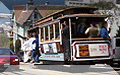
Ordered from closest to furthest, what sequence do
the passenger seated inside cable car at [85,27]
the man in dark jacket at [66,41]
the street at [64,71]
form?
the street at [64,71] → the man in dark jacket at [66,41] → the passenger seated inside cable car at [85,27]

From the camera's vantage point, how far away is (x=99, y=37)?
1150 centimetres

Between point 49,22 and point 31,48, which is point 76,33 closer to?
point 49,22

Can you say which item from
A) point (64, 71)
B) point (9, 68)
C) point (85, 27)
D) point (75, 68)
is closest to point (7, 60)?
point (9, 68)

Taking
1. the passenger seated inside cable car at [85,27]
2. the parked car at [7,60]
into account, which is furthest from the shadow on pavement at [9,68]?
the passenger seated inside cable car at [85,27]

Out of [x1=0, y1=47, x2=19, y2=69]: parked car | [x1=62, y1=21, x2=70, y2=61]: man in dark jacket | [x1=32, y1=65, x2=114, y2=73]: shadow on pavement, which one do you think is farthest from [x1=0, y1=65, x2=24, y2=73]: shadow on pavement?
[x1=62, y1=21, x2=70, y2=61]: man in dark jacket

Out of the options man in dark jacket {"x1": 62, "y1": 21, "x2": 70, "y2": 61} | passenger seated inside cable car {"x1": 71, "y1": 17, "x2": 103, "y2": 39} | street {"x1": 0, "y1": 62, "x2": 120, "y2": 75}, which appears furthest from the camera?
passenger seated inside cable car {"x1": 71, "y1": 17, "x2": 103, "y2": 39}

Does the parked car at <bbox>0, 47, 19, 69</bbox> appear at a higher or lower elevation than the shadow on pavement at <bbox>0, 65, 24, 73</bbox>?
higher

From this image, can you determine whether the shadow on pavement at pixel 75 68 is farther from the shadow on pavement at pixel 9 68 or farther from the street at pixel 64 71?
the shadow on pavement at pixel 9 68

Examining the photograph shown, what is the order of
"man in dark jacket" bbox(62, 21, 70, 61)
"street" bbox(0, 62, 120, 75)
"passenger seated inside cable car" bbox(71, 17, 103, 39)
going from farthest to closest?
"passenger seated inside cable car" bbox(71, 17, 103, 39) → "man in dark jacket" bbox(62, 21, 70, 61) → "street" bbox(0, 62, 120, 75)

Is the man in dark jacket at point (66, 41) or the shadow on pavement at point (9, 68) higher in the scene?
the man in dark jacket at point (66, 41)

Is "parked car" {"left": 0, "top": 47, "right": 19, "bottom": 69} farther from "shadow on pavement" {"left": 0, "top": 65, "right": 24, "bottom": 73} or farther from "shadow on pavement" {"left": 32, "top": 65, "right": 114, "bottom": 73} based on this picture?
"shadow on pavement" {"left": 32, "top": 65, "right": 114, "bottom": 73}

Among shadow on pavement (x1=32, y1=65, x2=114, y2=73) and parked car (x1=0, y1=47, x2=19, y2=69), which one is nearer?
shadow on pavement (x1=32, y1=65, x2=114, y2=73)

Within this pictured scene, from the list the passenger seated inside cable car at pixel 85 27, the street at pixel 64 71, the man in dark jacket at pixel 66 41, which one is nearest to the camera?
the street at pixel 64 71

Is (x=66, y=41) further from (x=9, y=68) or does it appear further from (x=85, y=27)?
(x=9, y=68)
